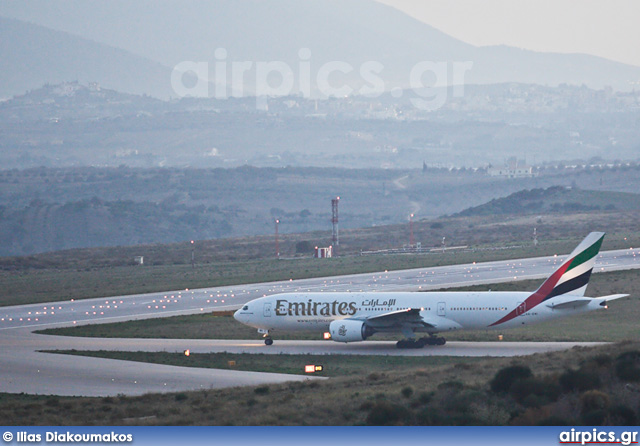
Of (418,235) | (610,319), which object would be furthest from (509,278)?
(418,235)

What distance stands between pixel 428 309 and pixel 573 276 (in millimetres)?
8376

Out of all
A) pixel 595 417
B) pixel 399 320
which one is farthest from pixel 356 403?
pixel 399 320

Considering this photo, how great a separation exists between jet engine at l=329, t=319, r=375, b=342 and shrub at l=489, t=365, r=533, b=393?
886 inches

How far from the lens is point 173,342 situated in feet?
194

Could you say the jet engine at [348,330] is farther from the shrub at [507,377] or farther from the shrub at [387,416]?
the shrub at [387,416]

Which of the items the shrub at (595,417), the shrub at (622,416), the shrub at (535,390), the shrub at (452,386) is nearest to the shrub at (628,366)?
the shrub at (535,390)

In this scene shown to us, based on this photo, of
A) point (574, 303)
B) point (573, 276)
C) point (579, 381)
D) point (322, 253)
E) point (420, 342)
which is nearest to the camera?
point (579, 381)

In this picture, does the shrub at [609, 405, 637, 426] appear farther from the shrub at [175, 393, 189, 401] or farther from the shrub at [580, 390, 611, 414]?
the shrub at [175, 393, 189, 401]

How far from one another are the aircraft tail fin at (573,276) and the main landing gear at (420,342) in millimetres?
6447

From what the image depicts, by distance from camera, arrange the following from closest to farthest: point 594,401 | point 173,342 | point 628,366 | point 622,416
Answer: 1. point 622,416
2. point 594,401
3. point 628,366
4. point 173,342

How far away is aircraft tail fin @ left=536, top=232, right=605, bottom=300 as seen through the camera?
5269cm

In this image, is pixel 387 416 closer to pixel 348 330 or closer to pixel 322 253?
pixel 348 330

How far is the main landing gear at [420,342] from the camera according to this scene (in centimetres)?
5438

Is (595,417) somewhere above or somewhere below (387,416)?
above
